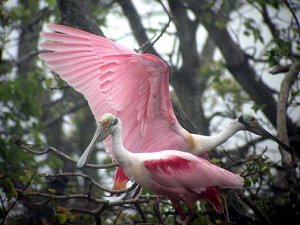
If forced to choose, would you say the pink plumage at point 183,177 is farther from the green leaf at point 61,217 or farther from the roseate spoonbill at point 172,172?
the green leaf at point 61,217

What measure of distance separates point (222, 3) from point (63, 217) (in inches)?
208

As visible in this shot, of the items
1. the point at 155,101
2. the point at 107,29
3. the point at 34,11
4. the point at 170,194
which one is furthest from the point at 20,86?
the point at 170,194

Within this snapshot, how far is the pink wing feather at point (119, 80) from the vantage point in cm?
554

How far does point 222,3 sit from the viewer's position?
30.6ft

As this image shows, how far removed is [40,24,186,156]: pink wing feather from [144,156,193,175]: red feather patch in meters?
0.61

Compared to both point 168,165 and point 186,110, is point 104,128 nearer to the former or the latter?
point 168,165

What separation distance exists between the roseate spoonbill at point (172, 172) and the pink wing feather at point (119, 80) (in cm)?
44

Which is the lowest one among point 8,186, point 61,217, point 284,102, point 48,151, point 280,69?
point 61,217

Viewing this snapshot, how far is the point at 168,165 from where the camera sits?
5113 mm

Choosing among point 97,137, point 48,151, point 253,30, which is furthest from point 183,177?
point 253,30

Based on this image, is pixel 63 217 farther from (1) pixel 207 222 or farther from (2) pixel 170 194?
(1) pixel 207 222

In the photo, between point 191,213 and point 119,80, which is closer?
point 191,213

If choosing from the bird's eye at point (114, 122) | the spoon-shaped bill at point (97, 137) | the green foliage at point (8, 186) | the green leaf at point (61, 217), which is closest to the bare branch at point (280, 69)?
the bird's eye at point (114, 122)

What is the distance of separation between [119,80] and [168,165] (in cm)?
97
